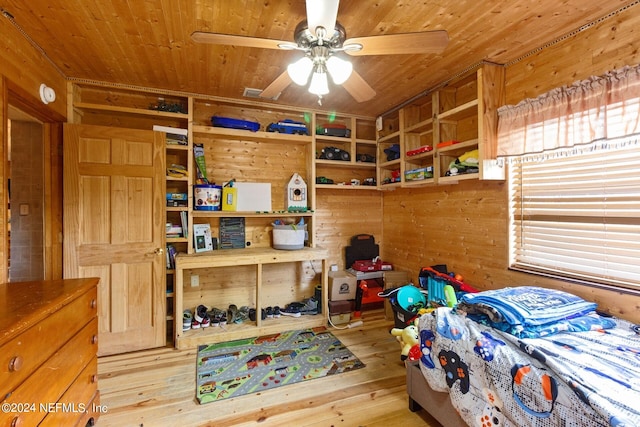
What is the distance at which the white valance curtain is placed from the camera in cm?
167

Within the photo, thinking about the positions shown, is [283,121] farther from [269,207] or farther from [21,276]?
[21,276]

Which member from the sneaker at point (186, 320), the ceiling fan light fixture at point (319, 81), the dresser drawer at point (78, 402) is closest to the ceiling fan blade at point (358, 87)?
the ceiling fan light fixture at point (319, 81)

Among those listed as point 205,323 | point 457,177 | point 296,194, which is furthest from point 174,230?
point 457,177

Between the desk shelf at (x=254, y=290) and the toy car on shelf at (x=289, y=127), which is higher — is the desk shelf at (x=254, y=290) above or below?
below

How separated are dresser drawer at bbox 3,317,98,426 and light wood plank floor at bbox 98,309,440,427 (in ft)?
1.33

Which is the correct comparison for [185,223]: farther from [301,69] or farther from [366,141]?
[366,141]

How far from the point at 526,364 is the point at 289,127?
2.94m

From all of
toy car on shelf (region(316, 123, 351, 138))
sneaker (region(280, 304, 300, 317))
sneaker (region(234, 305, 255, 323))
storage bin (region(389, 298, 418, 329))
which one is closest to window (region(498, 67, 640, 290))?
storage bin (region(389, 298, 418, 329))

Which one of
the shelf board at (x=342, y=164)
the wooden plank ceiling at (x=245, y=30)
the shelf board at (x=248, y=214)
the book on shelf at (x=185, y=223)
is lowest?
the book on shelf at (x=185, y=223)

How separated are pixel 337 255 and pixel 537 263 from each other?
7.14 feet

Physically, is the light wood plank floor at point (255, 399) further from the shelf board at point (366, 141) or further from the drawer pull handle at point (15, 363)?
the shelf board at point (366, 141)

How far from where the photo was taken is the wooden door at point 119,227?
259 centimetres

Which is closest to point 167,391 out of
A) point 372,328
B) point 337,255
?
point 372,328

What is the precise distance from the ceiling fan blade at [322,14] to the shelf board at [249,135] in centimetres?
183
